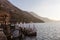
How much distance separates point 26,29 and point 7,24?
2.52 m

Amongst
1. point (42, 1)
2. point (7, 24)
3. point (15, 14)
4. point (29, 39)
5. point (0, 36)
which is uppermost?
point (42, 1)

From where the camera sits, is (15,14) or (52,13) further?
(52,13)

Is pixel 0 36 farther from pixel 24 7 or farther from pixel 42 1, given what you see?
pixel 42 1

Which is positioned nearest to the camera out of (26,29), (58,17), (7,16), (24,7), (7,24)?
(7,16)

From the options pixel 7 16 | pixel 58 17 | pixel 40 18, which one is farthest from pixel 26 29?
pixel 7 16

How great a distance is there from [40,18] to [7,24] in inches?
68.7

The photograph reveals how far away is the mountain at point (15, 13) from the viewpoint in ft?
18.2

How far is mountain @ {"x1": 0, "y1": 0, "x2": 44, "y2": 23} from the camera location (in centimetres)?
555

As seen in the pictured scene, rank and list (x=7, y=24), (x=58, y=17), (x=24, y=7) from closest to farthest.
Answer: (x=7, y=24) → (x=24, y=7) → (x=58, y=17)

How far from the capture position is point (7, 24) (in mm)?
5934

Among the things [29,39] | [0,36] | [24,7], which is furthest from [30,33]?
[0,36]

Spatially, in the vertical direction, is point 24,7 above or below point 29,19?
above

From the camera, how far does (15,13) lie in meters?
5.72

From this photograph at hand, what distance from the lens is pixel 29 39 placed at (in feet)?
28.0
